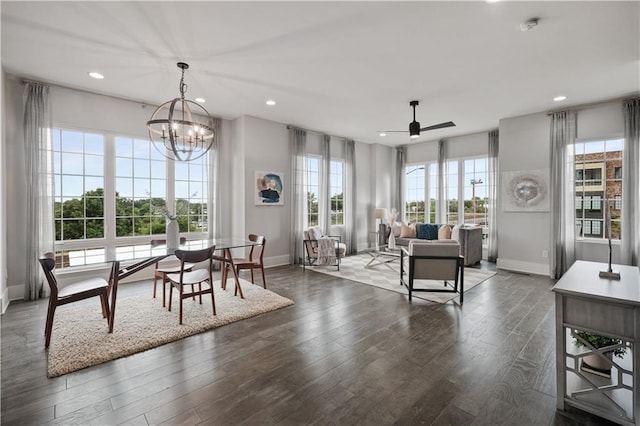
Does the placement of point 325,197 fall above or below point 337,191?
below

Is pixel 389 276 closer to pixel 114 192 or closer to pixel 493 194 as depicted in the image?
pixel 493 194

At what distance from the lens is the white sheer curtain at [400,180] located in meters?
8.52

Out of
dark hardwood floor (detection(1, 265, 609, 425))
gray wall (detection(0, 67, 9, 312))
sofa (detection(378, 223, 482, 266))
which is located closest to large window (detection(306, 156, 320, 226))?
sofa (detection(378, 223, 482, 266))

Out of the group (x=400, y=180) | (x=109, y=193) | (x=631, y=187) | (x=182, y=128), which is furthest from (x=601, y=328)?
(x=400, y=180)

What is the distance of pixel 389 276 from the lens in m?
5.24

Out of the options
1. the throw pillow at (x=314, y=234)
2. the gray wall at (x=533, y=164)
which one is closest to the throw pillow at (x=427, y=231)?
the gray wall at (x=533, y=164)

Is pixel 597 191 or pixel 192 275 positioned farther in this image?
pixel 597 191

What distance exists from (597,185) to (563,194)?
1.73 ft

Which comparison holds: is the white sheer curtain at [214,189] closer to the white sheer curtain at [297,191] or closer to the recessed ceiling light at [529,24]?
the white sheer curtain at [297,191]

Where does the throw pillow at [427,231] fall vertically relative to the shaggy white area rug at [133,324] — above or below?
above

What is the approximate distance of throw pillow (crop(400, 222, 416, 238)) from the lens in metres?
7.14

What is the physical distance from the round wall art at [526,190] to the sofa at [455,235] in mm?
848

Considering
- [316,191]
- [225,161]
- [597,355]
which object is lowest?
[597,355]

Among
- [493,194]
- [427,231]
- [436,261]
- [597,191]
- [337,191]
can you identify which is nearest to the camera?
[436,261]
